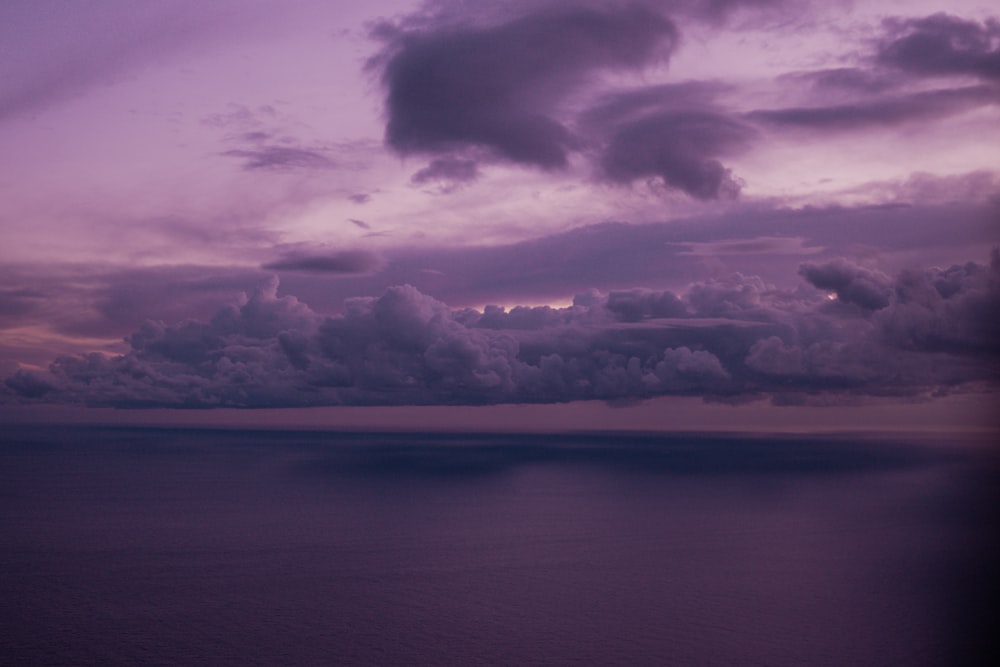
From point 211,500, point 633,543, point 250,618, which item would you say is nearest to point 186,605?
point 250,618

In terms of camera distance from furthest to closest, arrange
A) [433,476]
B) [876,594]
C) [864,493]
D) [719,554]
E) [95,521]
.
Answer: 1. [433,476]
2. [864,493]
3. [95,521]
4. [719,554]
5. [876,594]

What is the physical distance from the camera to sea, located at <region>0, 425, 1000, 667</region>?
166ft

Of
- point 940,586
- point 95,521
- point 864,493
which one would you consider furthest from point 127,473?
point 940,586

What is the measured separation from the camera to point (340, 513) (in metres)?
110

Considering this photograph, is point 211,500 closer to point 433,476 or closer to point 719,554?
point 433,476

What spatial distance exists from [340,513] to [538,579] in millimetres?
48170

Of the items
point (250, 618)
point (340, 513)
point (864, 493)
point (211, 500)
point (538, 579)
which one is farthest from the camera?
point (864, 493)

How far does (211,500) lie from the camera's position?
125m

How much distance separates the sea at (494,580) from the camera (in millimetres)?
50594

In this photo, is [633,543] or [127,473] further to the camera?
[127,473]

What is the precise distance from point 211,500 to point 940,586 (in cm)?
9976

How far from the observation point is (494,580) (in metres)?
67.9

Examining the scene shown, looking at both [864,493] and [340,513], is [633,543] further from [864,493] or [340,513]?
[864,493]

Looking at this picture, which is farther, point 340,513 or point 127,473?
point 127,473
